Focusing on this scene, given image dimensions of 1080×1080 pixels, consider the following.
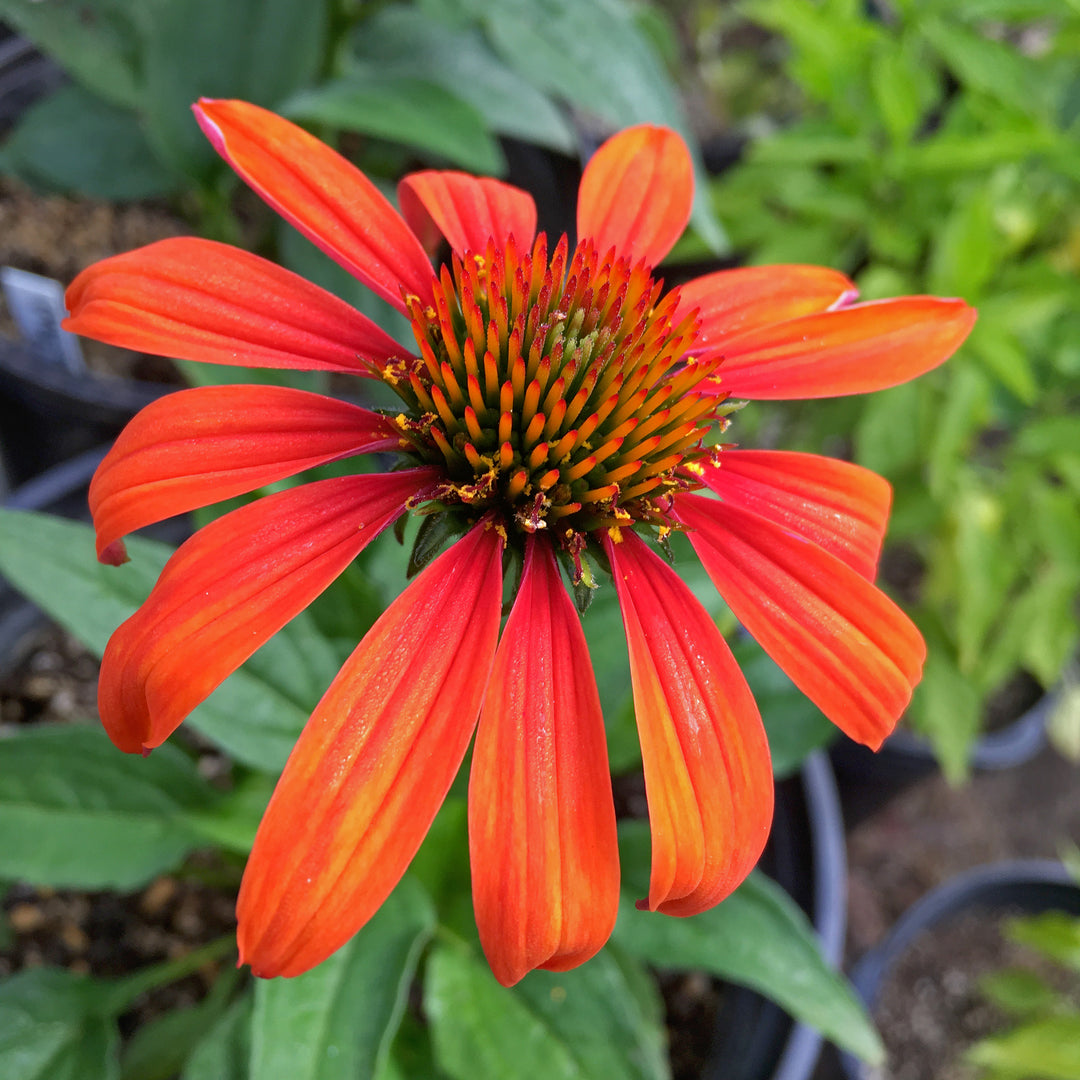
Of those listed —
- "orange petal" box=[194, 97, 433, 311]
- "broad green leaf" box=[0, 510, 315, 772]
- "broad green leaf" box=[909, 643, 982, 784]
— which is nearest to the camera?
"orange petal" box=[194, 97, 433, 311]

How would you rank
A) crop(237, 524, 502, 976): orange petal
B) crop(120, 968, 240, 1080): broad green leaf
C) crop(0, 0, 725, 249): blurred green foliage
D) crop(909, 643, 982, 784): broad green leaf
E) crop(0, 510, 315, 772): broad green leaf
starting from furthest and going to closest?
1. crop(909, 643, 982, 784): broad green leaf
2. crop(0, 0, 725, 249): blurred green foliage
3. crop(120, 968, 240, 1080): broad green leaf
4. crop(0, 510, 315, 772): broad green leaf
5. crop(237, 524, 502, 976): orange petal

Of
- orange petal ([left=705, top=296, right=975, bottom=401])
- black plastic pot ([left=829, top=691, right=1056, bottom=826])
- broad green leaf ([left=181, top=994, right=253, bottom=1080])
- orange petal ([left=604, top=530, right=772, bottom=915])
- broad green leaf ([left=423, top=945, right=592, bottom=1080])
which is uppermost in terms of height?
orange petal ([left=705, top=296, right=975, bottom=401])

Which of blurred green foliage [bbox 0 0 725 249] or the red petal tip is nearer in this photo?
the red petal tip

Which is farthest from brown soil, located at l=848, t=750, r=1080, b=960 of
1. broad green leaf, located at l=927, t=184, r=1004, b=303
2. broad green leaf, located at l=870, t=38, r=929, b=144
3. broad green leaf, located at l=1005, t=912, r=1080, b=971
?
broad green leaf, located at l=870, t=38, r=929, b=144

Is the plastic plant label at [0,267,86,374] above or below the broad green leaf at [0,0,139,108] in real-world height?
below

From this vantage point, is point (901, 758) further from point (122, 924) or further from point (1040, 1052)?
point (122, 924)

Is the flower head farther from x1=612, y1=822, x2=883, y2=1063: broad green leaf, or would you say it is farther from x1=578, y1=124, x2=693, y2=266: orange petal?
x1=612, y1=822, x2=883, y2=1063: broad green leaf
